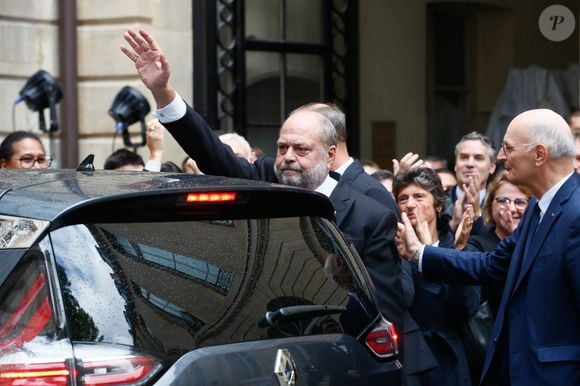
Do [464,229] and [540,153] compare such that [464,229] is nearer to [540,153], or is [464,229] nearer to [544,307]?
[540,153]

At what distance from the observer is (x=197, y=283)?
4.04 metres

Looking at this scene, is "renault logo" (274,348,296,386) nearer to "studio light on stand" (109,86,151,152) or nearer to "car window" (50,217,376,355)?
"car window" (50,217,376,355)

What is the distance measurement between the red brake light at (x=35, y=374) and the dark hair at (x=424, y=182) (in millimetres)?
3461

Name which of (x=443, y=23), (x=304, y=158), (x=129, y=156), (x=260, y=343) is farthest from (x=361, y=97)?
(x=260, y=343)

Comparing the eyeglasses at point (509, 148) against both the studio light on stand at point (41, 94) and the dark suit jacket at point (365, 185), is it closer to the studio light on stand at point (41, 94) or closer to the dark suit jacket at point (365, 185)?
the dark suit jacket at point (365, 185)

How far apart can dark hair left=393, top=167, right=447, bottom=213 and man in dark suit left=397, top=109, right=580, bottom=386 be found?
135 cm

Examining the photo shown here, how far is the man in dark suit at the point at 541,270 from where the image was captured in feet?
16.5

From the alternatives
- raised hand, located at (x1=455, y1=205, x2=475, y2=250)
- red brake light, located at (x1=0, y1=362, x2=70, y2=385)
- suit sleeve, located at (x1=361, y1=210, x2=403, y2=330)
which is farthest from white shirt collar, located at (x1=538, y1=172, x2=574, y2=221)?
red brake light, located at (x1=0, y1=362, x2=70, y2=385)

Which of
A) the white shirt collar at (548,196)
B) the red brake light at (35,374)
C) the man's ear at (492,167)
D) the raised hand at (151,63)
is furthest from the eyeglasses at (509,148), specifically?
the man's ear at (492,167)

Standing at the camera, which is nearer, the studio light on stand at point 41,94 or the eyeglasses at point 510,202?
the eyeglasses at point 510,202

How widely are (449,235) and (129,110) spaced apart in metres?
4.86

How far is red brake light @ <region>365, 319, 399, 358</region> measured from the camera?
4613mm

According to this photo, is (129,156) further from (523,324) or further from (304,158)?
(523,324)

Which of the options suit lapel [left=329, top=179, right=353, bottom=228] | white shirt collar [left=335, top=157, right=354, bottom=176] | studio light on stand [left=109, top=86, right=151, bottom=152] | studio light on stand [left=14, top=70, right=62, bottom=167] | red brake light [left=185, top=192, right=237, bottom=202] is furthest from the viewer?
studio light on stand [left=109, top=86, right=151, bottom=152]
